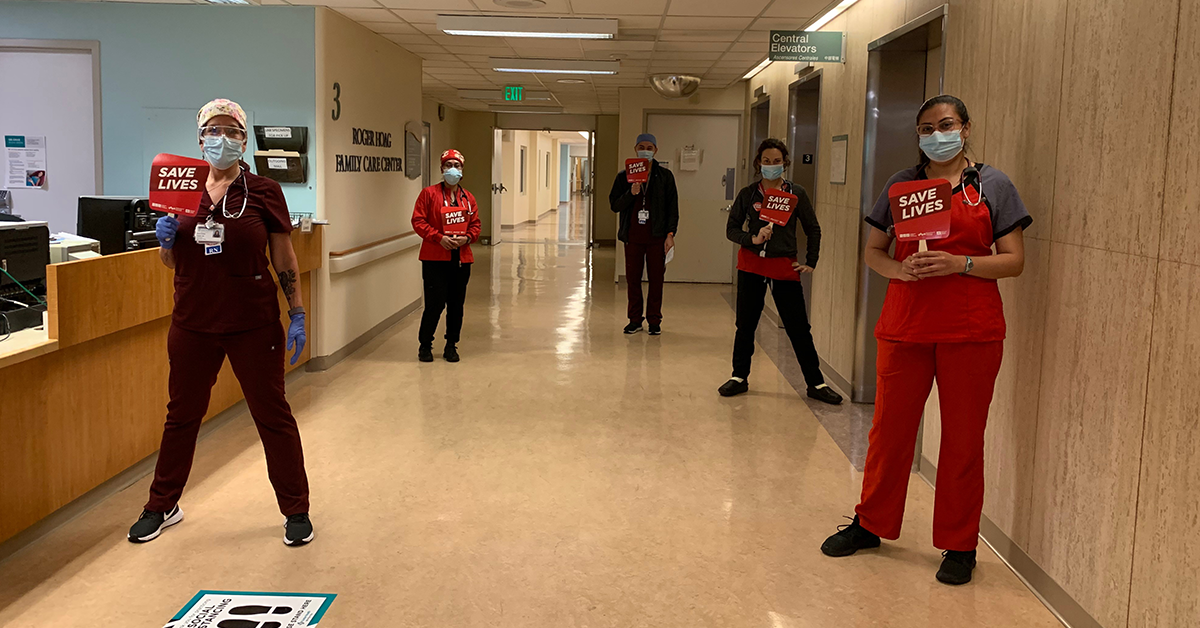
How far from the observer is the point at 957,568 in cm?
323

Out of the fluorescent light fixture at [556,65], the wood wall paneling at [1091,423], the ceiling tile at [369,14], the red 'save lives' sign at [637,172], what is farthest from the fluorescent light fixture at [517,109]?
the wood wall paneling at [1091,423]

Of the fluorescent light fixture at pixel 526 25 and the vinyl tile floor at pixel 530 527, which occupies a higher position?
the fluorescent light fixture at pixel 526 25

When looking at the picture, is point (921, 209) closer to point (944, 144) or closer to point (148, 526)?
point (944, 144)

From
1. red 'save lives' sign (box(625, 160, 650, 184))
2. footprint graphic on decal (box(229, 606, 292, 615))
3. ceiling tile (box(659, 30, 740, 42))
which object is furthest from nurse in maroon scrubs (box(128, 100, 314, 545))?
red 'save lives' sign (box(625, 160, 650, 184))

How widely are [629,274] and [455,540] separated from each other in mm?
4901

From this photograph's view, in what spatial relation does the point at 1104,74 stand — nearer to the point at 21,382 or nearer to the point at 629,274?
the point at 21,382

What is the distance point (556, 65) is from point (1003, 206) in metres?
7.10

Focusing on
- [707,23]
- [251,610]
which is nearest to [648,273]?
[707,23]

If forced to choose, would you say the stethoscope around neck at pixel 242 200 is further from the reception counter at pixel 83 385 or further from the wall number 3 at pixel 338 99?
the wall number 3 at pixel 338 99

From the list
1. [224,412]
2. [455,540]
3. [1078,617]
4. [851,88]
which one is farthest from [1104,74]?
[224,412]

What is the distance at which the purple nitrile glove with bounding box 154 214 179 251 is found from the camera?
317 cm

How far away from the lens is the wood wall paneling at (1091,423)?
8.49 ft

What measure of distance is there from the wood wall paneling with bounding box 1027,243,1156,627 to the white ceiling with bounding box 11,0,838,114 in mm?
3546

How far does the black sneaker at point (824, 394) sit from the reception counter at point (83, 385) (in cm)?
374
